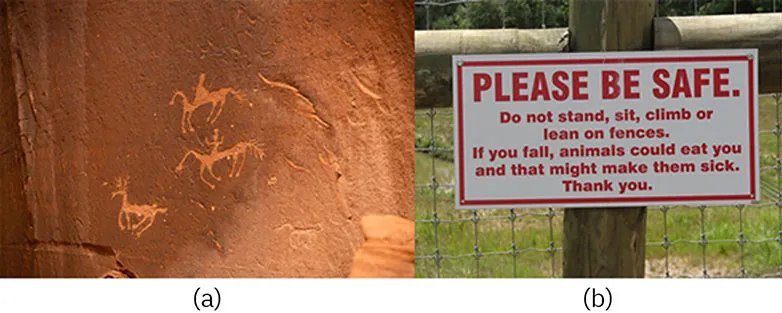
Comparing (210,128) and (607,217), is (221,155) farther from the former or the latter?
(607,217)

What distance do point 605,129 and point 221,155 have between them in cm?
96

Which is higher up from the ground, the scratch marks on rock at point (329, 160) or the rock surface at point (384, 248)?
the scratch marks on rock at point (329, 160)

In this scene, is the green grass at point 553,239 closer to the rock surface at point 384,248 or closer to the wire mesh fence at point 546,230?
the wire mesh fence at point 546,230

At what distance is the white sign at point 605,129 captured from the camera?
7.87 feet

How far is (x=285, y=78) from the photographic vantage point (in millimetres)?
2357

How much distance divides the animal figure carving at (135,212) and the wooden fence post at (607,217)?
3.46 feet

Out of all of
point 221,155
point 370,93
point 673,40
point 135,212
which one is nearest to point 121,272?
point 135,212

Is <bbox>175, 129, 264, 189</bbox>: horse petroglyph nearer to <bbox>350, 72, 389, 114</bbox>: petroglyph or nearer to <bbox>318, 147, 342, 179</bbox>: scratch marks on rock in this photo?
<bbox>318, 147, 342, 179</bbox>: scratch marks on rock

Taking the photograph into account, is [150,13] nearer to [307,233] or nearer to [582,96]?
[307,233]

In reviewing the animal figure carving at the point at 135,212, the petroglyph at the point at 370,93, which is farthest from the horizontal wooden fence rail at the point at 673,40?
the animal figure carving at the point at 135,212

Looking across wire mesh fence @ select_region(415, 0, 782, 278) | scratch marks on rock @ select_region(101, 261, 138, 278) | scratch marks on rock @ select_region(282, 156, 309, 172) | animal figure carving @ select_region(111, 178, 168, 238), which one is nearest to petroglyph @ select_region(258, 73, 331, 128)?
scratch marks on rock @ select_region(282, 156, 309, 172)

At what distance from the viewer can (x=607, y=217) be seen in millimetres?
2447

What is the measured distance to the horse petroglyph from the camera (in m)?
2.36

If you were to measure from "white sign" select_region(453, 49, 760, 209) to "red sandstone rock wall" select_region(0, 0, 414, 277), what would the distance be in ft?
0.64
